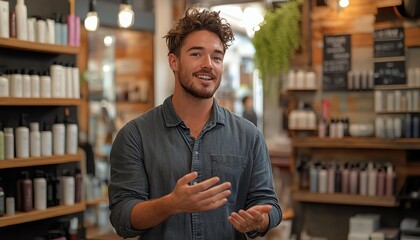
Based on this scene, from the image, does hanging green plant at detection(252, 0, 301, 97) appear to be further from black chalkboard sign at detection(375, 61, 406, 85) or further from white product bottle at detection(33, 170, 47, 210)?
white product bottle at detection(33, 170, 47, 210)

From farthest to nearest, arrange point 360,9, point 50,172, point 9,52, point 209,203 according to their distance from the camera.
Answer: point 360,9, point 50,172, point 9,52, point 209,203

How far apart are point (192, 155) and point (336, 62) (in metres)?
3.95

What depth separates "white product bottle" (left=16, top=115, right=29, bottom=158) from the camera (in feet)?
12.2

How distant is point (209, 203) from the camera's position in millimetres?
1775

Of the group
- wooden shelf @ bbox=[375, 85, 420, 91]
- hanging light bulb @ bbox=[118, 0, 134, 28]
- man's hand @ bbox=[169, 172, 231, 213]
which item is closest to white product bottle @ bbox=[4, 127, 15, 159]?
hanging light bulb @ bbox=[118, 0, 134, 28]

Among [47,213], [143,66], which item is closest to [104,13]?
[143,66]

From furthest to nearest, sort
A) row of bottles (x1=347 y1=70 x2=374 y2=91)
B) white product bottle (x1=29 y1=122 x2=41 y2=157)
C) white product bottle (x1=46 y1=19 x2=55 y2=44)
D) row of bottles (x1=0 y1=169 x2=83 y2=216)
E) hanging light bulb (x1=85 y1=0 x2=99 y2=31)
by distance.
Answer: row of bottles (x1=347 y1=70 x2=374 y2=91), hanging light bulb (x1=85 y1=0 x2=99 y2=31), white product bottle (x1=46 y1=19 x2=55 y2=44), white product bottle (x1=29 y1=122 x2=41 y2=157), row of bottles (x1=0 y1=169 x2=83 y2=216)

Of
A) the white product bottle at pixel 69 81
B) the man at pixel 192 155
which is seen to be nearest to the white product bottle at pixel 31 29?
the white product bottle at pixel 69 81

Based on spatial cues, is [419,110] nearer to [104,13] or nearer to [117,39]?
[104,13]

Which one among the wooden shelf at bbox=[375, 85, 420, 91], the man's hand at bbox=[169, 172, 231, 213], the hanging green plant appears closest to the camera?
the man's hand at bbox=[169, 172, 231, 213]

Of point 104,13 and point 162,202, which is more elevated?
point 104,13

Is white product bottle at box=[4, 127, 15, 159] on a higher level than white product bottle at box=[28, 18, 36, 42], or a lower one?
lower

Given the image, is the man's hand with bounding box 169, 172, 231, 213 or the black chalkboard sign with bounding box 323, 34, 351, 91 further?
the black chalkboard sign with bounding box 323, 34, 351, 91

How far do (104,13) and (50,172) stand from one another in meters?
2.82
